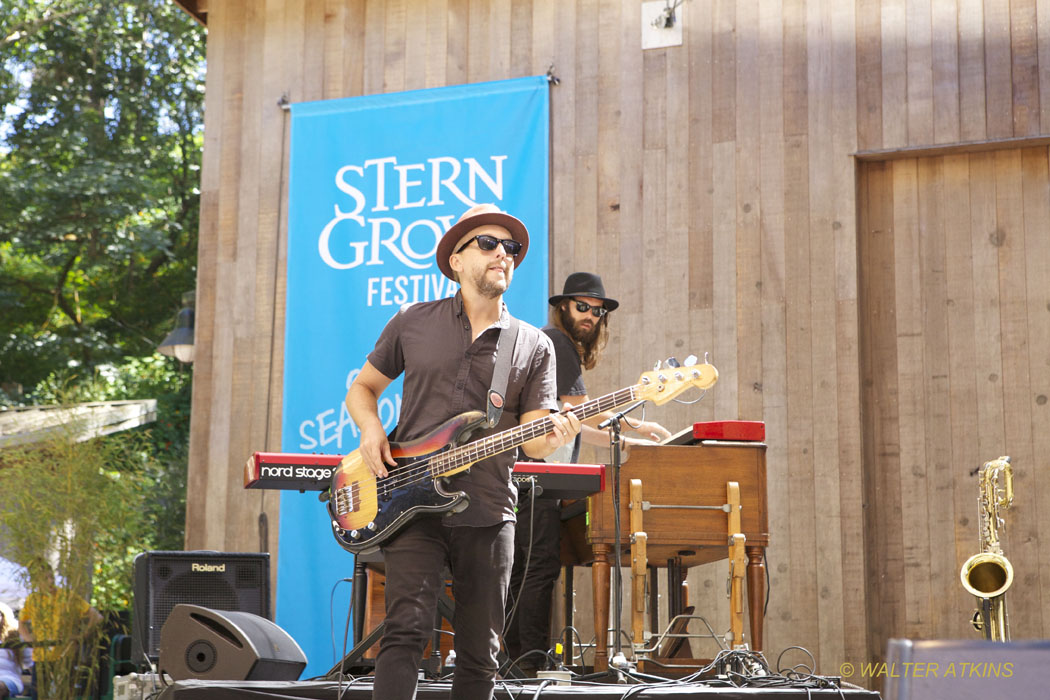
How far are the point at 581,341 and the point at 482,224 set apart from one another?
A: 187 centimetres

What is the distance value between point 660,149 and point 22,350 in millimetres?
10235

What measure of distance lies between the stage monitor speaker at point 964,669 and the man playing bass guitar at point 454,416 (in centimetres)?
213

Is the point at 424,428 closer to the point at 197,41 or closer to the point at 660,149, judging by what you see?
the point at 660,149

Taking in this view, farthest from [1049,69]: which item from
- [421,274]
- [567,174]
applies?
[421,274]

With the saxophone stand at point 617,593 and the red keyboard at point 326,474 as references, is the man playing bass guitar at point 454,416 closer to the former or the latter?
the saxophone stand at point 617,593

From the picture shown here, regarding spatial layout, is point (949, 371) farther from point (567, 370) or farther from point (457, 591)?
point (457, 591)

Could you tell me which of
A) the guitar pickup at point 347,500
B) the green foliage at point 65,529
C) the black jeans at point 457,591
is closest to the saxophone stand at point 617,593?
the black jeans at point 457,591

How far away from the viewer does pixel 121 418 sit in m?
11.5

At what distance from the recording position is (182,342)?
948 cm

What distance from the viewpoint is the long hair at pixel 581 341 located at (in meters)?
5.32

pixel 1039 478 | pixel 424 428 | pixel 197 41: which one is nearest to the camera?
pixel 424 428

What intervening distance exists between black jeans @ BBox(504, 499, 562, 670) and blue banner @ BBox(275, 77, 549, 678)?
6.62 feet

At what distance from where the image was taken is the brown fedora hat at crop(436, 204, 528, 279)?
350cm

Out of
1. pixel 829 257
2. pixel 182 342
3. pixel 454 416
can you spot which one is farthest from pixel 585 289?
pixel 182 342
